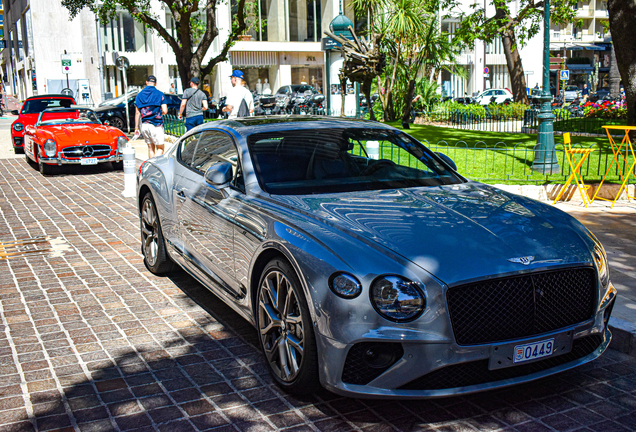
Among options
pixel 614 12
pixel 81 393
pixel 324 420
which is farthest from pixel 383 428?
pixel 614 12

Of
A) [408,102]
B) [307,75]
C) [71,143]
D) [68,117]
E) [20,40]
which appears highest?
[20,40]

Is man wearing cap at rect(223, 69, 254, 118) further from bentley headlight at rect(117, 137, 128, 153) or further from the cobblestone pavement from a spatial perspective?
the cobblestone pavement

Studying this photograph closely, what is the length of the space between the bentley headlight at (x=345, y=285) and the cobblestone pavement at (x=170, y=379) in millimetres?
757

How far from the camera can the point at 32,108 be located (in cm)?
1839

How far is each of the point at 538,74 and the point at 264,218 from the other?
221ft

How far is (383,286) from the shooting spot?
3.18 metres

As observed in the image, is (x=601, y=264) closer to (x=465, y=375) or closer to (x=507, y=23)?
(x=465, y=375)

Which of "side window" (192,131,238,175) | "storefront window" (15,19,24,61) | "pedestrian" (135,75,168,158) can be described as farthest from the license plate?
"storefront window" (15,19,24,61)

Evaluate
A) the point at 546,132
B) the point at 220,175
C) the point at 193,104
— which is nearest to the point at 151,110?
the point at 193,104

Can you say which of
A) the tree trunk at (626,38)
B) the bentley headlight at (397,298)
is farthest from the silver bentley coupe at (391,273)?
the tree trunk at (626,38)

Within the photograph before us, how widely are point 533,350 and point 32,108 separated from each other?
716 inches

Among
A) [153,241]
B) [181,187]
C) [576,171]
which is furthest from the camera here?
[576,171]

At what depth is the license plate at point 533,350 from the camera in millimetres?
3258

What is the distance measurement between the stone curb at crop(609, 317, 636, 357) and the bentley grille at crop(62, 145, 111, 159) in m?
12.1
